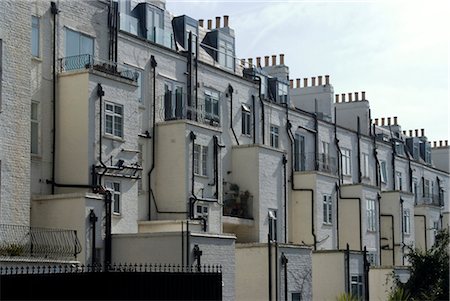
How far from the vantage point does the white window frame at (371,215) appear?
179ft

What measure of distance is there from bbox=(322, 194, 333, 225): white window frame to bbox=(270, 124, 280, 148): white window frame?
4.20m

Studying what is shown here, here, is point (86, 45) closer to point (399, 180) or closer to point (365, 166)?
point (365, 166)

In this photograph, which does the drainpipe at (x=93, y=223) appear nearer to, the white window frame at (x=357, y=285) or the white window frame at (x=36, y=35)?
the white window frame at (x=36, y=35)

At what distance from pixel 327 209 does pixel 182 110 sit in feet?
43.8

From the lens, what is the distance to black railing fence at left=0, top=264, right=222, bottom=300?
18891mm

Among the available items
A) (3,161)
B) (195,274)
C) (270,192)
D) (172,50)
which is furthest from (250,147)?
(195,274)

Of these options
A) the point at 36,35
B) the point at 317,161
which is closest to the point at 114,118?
the point at 36,35

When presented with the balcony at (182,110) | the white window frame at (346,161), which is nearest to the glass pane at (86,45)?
the balcony at (182,110)

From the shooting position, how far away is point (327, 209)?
50.5m

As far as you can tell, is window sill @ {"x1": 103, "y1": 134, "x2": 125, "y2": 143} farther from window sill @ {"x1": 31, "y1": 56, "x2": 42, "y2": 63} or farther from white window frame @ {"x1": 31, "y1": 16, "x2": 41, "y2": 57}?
white window frame @ {"x1": 31, "y1": 16, "x2": 41, "y2": 57}

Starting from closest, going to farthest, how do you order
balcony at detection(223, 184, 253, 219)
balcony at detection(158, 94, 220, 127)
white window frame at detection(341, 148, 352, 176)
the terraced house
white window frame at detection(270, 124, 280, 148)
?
1. the terraced house
2. balcony at detection(158, 94, 220, 127)
3. balcony at detection(223, 184, 253, 219)
4. white window frame at detection(270, 124, 280, 148)
5. white window frame at detection(341, 148, 352, 176)

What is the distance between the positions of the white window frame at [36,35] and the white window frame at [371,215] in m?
27.0

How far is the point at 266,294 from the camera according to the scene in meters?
39.3

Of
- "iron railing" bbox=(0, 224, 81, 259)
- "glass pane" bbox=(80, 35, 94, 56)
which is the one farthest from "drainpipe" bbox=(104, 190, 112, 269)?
"glass pane" bbox=(80, 35, 94, 56)
